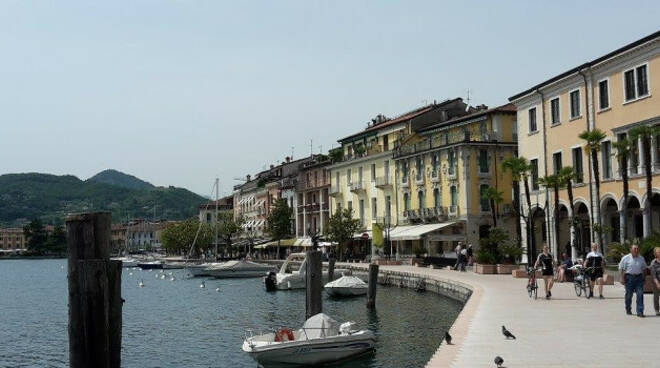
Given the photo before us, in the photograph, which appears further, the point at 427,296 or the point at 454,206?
the point at 454,206

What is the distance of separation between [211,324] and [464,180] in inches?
1550

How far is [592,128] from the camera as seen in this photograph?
4681 centimetres

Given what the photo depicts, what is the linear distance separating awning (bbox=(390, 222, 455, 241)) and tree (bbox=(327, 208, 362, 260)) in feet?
21.7

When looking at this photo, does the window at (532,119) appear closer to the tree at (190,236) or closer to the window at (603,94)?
the window at (603,94)

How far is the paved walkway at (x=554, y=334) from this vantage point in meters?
13.8

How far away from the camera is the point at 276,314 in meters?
36.2

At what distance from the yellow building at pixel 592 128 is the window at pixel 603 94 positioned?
57 millimetres

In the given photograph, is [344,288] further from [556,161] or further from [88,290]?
[88,290]

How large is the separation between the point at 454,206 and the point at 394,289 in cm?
2157

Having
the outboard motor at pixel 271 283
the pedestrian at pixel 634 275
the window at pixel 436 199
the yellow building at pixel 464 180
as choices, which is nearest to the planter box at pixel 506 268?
the outboard motor at pixel 271 283

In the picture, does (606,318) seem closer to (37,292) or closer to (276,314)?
(276,314)

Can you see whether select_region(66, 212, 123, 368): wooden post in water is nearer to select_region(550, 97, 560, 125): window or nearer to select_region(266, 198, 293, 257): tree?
select_region(550, 97, 560, 125): window

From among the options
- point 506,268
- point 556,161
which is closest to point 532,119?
point 556,161

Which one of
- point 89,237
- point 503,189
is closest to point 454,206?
point 503,189
